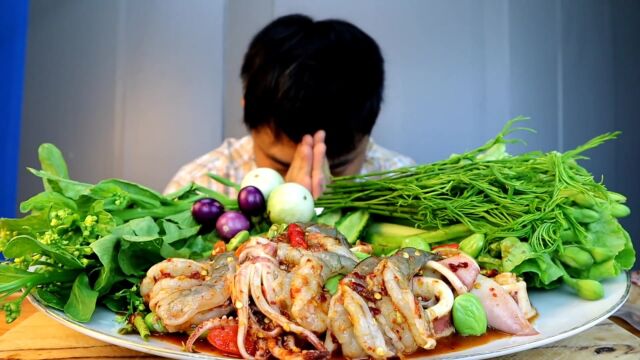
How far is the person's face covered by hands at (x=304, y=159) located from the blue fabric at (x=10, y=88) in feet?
3.86

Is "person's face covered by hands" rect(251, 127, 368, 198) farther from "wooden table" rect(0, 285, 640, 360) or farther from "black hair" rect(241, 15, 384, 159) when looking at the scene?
"wooden table" rect(0, 285, 640, 360)

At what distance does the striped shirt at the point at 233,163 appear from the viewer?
345cm

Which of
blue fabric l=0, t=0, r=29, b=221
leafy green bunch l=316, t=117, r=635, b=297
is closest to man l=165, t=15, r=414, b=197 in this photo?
leafy green bunch l=316, t=117, r=635, b=297

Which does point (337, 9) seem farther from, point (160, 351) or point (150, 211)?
point (160, 351)

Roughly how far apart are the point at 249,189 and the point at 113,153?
3.12m

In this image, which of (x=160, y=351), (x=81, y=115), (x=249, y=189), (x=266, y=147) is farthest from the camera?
(x=81, y=115)

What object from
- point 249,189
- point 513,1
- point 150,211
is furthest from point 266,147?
point 513,1

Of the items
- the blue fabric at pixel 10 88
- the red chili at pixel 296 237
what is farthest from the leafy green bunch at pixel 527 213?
the blue fabric at pixel 10 88

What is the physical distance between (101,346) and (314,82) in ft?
6.19

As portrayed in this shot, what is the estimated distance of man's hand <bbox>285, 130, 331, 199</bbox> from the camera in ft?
7.73

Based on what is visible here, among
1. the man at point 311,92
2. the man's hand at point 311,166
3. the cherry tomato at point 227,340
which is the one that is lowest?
the cherry tomato at point 227,340

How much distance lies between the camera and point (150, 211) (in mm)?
1677

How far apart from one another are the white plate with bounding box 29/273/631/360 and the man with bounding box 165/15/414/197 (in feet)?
4.65

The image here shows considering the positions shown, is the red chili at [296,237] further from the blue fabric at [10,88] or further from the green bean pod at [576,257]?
the blue fabric at [10,88]
